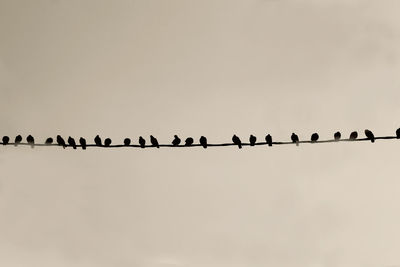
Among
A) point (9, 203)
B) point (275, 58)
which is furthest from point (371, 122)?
point (9, 203)

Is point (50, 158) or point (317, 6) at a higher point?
point (317, 6)

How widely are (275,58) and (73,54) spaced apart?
3.40 feet

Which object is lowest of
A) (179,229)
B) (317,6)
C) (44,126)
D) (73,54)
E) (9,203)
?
(179,229)

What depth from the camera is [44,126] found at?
2705 mm

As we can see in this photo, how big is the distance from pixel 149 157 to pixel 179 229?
16.4 inches

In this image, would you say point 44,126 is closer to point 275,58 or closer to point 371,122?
point 275,58

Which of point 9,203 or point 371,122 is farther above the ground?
point 371,122

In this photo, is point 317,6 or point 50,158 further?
point 50,158

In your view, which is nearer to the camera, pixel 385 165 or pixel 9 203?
pixel 385 165

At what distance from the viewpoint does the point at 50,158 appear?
2.78m

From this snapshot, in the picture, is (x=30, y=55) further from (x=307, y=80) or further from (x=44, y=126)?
(x=307, y=80)

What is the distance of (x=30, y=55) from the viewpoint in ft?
8.74

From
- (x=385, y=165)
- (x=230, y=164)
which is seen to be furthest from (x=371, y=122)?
(x=230, y=164)

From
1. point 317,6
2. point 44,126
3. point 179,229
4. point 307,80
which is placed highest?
point 317,6
